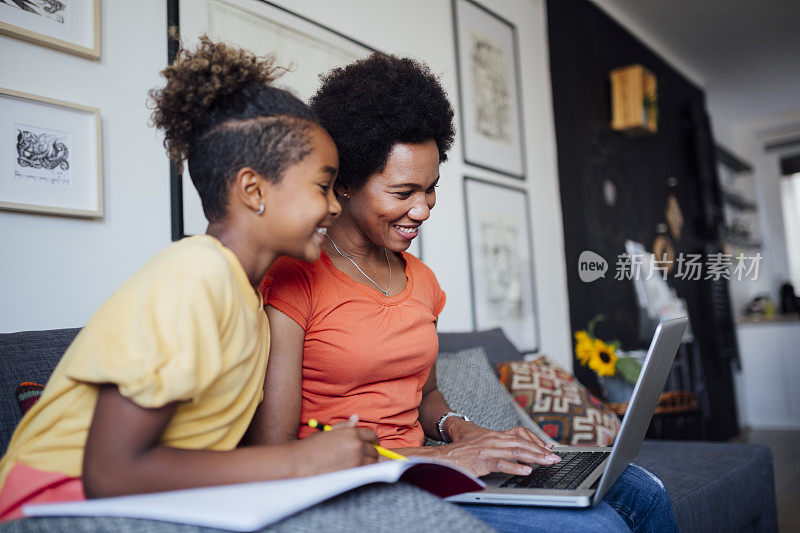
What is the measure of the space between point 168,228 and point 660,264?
3.94 metres

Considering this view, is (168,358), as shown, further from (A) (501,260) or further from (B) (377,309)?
(A) (501,260)

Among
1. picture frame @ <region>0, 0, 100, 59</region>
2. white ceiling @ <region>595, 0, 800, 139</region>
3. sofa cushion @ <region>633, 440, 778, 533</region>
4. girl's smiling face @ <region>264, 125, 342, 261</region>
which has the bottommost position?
sofa cushion @ <region>633, 440, 778, 533</region>

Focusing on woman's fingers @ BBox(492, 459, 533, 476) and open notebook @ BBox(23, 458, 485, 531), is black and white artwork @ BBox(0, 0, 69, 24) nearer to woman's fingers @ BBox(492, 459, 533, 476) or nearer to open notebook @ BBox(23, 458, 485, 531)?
open notebook @ BBox(23, 458, 485, 531)

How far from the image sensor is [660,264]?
478cm

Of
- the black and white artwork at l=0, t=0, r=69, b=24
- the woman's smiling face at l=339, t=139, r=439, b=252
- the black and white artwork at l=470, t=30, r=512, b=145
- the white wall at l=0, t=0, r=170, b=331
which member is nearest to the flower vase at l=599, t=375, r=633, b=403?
the black and white artwork at l=470, t=30, r=512, b=145

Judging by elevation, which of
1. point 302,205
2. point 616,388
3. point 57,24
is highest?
point 57,24

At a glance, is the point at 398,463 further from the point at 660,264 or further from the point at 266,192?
the point at 660,264

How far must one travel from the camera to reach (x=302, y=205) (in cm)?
94

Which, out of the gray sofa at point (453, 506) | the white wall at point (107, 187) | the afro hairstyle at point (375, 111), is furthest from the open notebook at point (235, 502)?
the white wall at point (107, 187)

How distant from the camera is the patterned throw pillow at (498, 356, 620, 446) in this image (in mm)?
2146

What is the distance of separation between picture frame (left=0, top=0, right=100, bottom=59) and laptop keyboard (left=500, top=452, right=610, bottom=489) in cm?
138

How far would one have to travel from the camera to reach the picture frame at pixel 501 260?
294cm

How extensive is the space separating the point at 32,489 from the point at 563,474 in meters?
0.83

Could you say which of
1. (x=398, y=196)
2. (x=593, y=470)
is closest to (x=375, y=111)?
(x=398, y=196)
